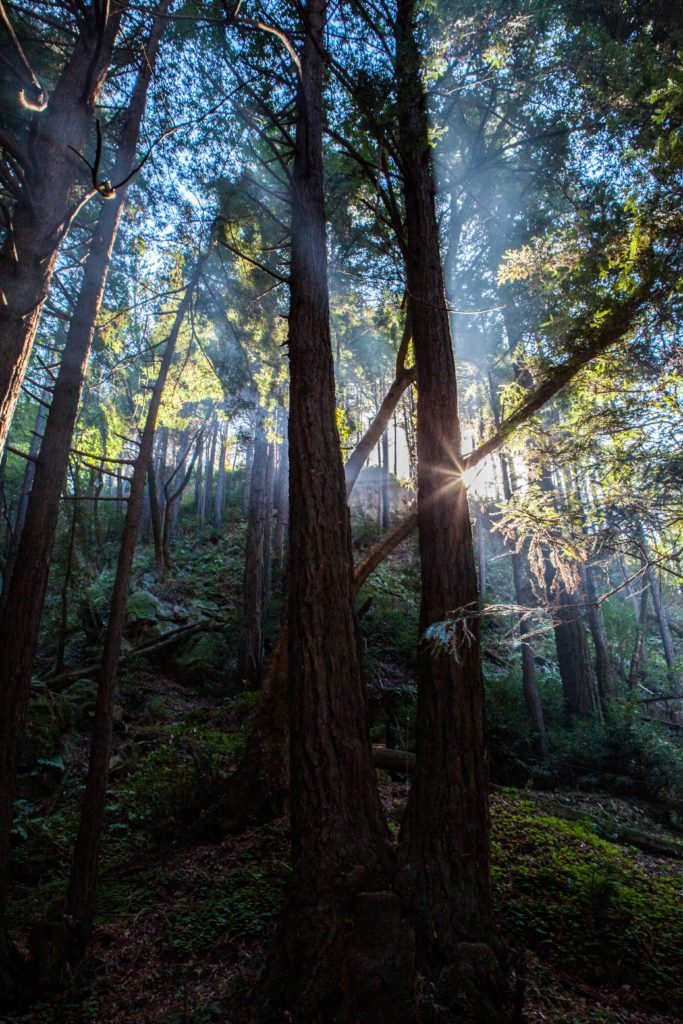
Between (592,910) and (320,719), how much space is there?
2781 millimetres

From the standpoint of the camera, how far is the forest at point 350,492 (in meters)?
3.14

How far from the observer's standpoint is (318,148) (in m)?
4.70

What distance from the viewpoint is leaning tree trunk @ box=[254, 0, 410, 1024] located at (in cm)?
275

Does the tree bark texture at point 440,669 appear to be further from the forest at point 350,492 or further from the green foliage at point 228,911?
the green foliage at point 228,911

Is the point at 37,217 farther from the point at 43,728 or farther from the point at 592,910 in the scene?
the point at 43,728

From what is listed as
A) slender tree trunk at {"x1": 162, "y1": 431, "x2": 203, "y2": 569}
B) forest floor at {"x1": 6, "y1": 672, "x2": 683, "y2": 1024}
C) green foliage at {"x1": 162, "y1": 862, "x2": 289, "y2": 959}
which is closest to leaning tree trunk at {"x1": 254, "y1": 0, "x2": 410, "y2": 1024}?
forest floor at {"x1": 6, "y1": 672, "x2": 683, "y2": 1024}

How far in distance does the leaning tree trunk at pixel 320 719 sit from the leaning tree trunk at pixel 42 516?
1938mm

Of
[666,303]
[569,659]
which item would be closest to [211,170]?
[666,303]

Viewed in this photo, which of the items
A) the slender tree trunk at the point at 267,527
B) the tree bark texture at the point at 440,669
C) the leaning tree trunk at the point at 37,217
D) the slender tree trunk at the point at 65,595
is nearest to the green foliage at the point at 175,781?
the slender tree trunk at the point at 65,595

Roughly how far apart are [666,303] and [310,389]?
2925mm

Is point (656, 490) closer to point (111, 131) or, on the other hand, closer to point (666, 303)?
point (666, 303)

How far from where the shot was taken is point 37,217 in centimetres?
351

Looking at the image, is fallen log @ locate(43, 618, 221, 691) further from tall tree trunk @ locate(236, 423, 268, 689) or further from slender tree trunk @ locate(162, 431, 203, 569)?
tall tree trunk @ locate(236, 423, 268, 689)

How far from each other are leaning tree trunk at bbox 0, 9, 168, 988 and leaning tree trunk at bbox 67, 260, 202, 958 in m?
0.84
